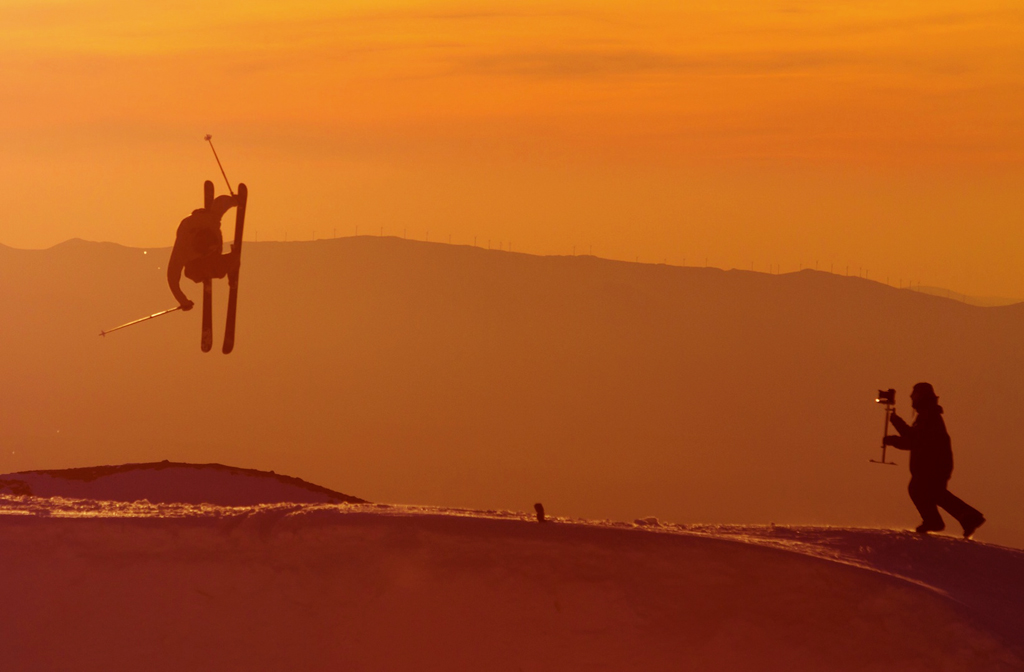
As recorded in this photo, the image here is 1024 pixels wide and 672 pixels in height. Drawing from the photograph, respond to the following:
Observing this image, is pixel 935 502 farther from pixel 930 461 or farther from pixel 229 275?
pixel 229 275

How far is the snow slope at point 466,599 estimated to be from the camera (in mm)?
9836

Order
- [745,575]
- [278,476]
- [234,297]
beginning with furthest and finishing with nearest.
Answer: [278,476] → [234,297] → [745,575]

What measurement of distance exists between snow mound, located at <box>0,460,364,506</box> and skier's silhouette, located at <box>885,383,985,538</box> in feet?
29.5

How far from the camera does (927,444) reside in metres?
12.4

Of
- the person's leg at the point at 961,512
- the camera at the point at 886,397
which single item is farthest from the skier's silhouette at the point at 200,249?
the person's leg at the point at 961,512

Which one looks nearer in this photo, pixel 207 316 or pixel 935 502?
pixel 935 502

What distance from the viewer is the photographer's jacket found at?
12.4 metres

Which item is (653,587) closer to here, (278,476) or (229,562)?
(229,562)

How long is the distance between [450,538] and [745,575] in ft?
9.11

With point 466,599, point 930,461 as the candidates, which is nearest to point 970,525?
point 930,461

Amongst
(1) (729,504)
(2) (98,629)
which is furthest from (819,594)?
(1) (729,504)

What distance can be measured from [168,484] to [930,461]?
12645mm

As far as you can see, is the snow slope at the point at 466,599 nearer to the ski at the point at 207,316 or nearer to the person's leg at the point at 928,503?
the person's leg at the point at 928,503

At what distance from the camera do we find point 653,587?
33.9 ft
